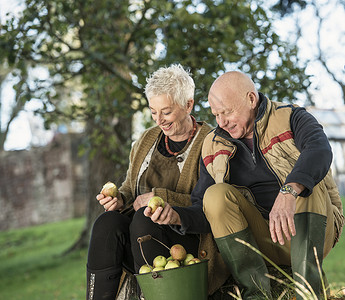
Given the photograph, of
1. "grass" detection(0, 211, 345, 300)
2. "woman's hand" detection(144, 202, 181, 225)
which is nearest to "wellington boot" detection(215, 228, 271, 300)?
"woman's hand" detection(144, 202, 181, 225)

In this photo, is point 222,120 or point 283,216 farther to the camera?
point 222,120

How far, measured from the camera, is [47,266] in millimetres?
8219

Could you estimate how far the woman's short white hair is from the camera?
111 inches

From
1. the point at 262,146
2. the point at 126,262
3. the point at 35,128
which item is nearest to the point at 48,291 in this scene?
the point at 126,262

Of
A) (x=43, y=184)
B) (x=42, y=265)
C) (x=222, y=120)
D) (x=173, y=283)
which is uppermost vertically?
(x=222, y=120)

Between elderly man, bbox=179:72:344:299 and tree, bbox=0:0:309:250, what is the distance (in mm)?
1285

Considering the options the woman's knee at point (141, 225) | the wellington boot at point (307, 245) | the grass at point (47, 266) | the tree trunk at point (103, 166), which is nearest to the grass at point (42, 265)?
the grass at point (47, 266)

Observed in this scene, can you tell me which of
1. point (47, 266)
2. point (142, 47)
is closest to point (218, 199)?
point (142, 47)

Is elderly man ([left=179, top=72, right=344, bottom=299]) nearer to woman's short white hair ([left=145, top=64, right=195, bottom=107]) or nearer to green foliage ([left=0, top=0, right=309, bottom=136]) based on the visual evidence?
woman's short white hair ([left=145, top=64, right=195, bottom=107])

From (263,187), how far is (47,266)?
645cm

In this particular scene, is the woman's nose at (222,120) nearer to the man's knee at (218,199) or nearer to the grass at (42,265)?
the man's knee at (218,199)

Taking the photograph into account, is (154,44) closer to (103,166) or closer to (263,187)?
(103,166)

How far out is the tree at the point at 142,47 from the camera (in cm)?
414

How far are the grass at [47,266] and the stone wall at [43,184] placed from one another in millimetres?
2090
